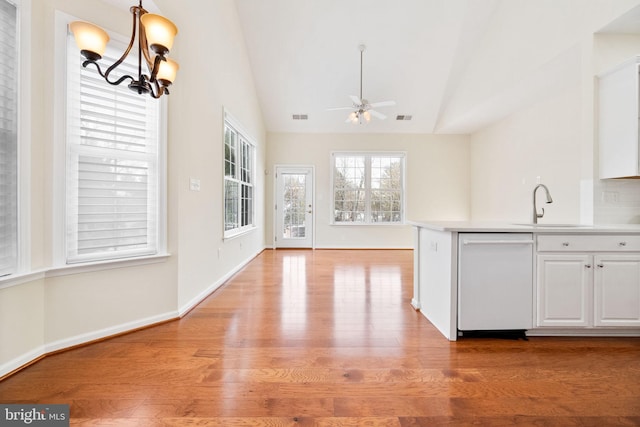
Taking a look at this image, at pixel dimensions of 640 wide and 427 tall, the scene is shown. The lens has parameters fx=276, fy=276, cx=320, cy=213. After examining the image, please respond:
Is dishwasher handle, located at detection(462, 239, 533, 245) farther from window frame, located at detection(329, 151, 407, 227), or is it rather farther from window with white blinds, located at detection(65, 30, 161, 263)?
window frame, located at detection(329, 151, 407, 227)

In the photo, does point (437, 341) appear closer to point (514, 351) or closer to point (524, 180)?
point (514, 351)

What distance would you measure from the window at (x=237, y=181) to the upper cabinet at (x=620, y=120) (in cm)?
416

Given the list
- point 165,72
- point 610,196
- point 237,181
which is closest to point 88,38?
point 165,72

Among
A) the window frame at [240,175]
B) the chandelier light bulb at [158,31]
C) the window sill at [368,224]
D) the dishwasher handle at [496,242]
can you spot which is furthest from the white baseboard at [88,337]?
the window sill at [368,224]

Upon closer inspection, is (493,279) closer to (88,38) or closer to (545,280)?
(545,280)

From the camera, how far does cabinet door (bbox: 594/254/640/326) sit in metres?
2.17

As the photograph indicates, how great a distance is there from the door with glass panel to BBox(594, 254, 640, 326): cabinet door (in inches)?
208

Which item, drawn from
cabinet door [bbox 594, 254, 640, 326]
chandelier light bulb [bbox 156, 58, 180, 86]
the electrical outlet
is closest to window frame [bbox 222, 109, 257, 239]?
chandelier light bulb [bbox 156, 58, 180, 86]

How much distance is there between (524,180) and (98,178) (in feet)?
20.3

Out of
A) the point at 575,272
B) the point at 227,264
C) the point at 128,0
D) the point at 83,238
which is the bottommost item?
the point at 227,264

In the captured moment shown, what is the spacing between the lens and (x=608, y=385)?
5.32 feet

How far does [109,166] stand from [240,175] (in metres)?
2.59

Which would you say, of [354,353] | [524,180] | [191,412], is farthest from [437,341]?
[524,180]

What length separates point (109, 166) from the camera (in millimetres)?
2213
